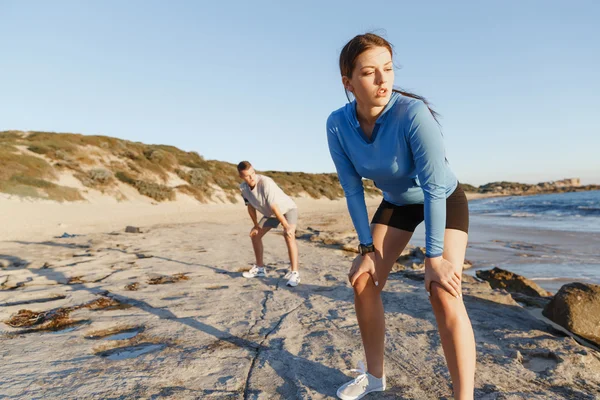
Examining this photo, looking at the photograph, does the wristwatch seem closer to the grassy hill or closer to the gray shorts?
the gray shorts

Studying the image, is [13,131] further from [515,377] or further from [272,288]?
[515,377]

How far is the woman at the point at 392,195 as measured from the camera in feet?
5.72

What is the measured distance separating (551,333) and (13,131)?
106ft

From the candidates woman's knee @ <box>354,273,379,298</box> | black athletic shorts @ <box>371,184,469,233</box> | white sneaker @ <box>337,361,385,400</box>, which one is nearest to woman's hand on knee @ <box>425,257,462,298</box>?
black athletic shorts @ <box>371,184,469,233</box>

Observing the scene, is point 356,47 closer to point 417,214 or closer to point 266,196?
point 417,214

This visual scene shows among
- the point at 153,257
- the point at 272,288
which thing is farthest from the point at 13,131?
the point at 272,288

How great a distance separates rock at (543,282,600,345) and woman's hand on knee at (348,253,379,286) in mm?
2030

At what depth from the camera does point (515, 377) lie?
2.24 m

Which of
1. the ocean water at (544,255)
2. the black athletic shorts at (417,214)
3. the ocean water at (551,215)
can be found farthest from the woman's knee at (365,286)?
the ocean water at (551,215)

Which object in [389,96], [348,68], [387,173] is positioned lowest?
[387,173]

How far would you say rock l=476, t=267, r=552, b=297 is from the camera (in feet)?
14.6

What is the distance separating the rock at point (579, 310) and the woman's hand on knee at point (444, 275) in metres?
2.02

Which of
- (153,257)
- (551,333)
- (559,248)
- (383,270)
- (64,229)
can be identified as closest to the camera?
(383,270)

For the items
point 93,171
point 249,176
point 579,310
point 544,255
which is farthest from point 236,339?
point 93,171
